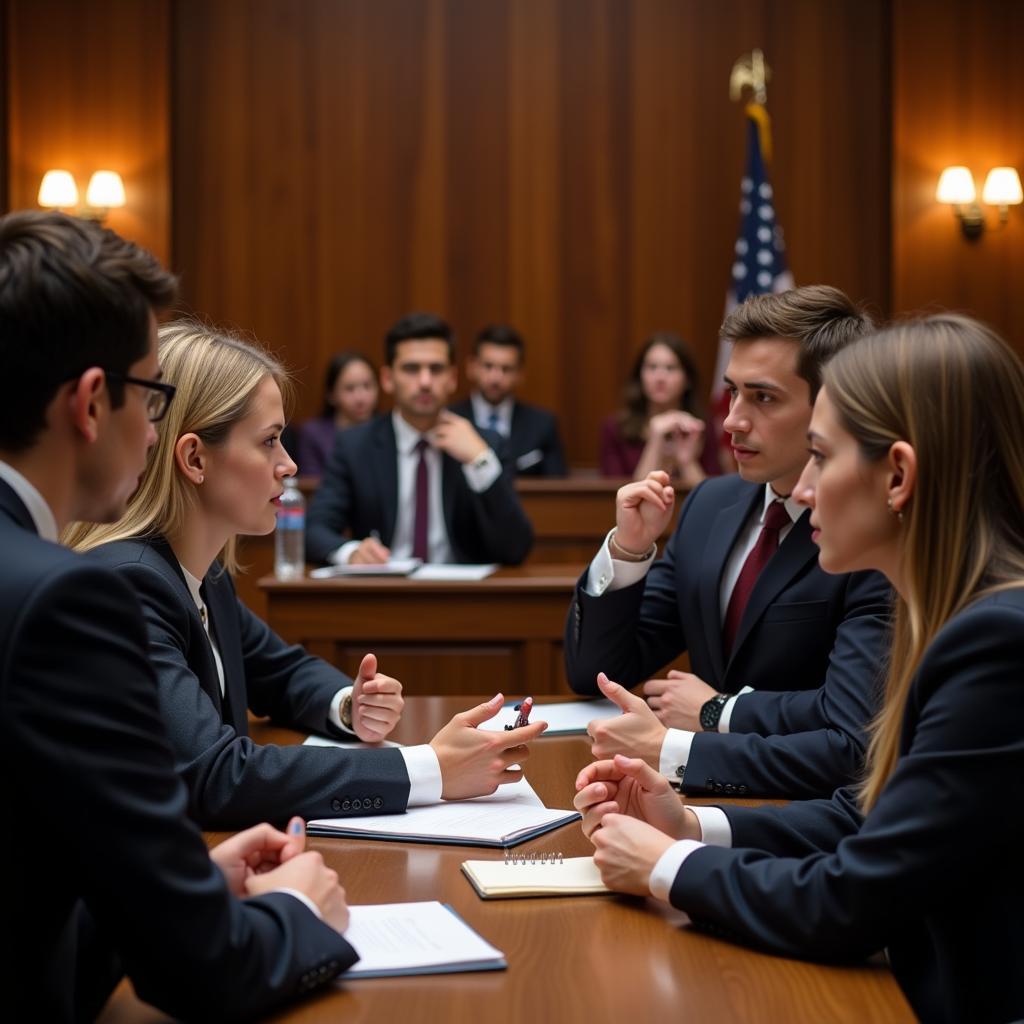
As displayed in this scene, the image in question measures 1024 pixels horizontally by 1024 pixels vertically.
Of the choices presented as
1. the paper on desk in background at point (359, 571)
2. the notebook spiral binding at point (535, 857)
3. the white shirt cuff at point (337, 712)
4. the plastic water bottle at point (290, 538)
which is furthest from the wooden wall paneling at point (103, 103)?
the notebook spiral binding at point (535, 857)

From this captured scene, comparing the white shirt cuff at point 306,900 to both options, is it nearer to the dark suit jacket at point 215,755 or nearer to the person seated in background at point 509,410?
the dark suit jacket at point 215,755

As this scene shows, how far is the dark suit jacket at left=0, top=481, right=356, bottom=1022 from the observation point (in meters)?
1.21

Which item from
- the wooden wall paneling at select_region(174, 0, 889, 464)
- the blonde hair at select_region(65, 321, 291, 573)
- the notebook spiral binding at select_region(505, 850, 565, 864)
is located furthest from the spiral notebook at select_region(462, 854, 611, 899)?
the wooden wall paneling at select_region(174, 0, 889, 464)

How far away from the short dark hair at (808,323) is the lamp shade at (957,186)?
6284 mm

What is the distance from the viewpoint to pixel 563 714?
278 centimetres

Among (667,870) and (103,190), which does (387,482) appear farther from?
(667,870)

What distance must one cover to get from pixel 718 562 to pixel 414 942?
1462mm

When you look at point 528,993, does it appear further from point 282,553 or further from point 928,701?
point 282,553

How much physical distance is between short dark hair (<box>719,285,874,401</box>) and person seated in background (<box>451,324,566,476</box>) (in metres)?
5.33

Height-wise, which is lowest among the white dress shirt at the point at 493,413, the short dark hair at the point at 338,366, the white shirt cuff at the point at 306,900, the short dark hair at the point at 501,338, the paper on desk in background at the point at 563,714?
the paper on desk in background at the point at 563,714

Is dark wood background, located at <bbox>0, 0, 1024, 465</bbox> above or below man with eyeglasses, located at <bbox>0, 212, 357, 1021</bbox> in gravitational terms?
above

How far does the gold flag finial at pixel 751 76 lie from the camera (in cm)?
857

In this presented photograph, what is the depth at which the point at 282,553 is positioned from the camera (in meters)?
5.05

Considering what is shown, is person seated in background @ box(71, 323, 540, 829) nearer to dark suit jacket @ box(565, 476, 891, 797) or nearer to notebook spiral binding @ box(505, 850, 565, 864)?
notebook spiral binding @ box(505, 850, 565, 864)
